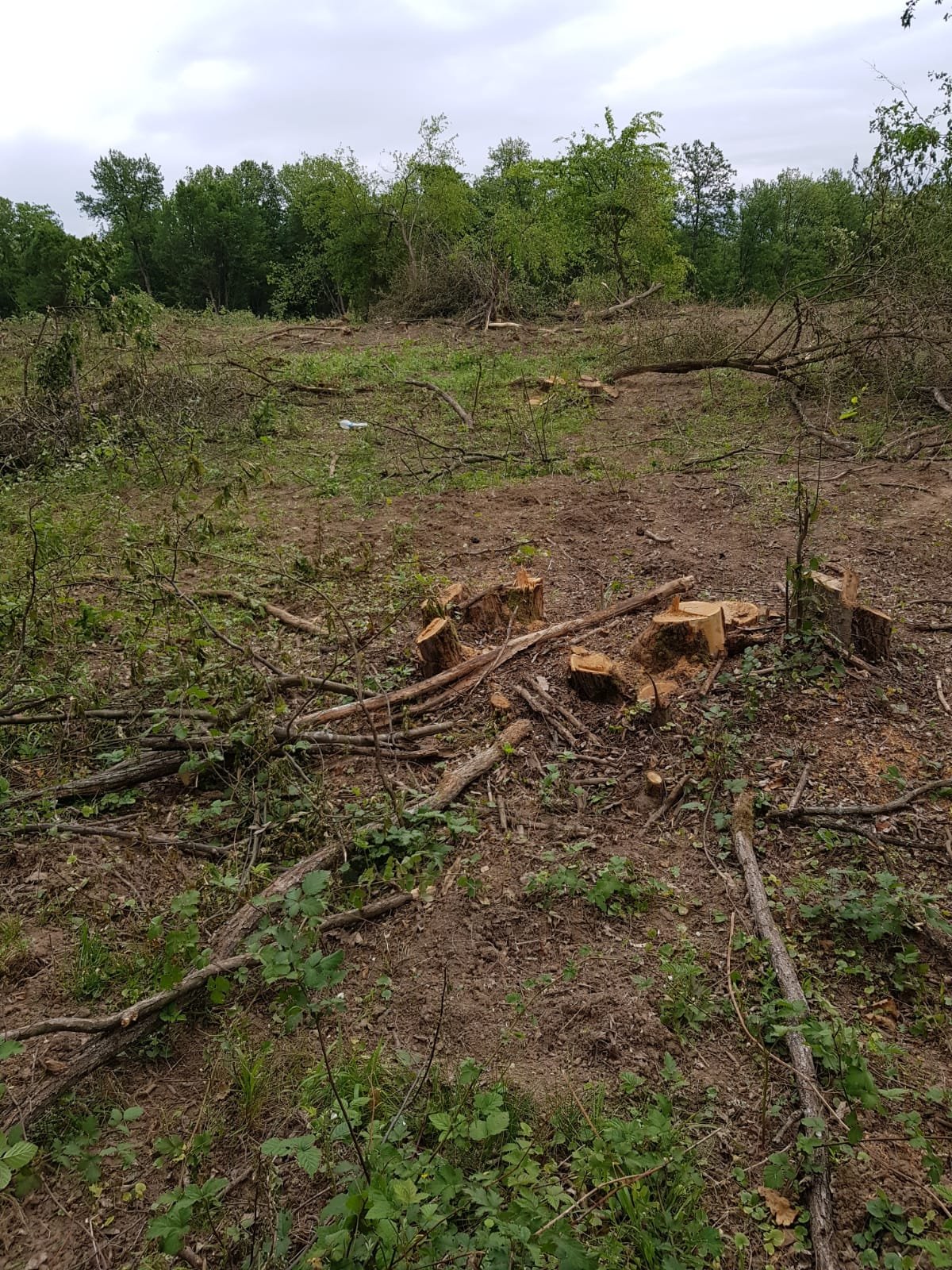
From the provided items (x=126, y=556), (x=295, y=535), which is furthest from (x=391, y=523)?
(x=126, y=556)

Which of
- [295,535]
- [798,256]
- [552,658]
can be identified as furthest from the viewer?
[798,256]

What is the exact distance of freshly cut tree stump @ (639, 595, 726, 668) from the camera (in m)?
3.86

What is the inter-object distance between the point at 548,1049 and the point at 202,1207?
960 mm

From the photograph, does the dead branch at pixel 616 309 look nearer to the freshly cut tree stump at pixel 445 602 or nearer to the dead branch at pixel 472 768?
the freshly cut tree stump at pixel 445 602

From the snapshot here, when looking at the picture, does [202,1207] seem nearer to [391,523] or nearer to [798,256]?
[391,523]


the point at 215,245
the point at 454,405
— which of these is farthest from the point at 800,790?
the point at 215,245

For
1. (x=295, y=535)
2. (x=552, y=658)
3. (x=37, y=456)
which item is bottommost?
(x=552, y=658)

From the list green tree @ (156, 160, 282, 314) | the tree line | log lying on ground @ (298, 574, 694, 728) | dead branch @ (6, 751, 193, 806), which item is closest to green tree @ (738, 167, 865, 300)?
the tree line

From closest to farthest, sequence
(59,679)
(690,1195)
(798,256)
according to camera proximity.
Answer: (690,1195) < (59,679) < (798,256)

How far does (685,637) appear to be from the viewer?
3885 millimetres

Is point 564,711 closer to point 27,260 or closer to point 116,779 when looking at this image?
point 116,779

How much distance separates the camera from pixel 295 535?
6676 millimetres

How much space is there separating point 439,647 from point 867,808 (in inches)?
85.9

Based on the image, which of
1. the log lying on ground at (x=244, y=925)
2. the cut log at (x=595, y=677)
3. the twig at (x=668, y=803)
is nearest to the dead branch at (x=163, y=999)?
the log lying on ground at (x=244, y=925)
